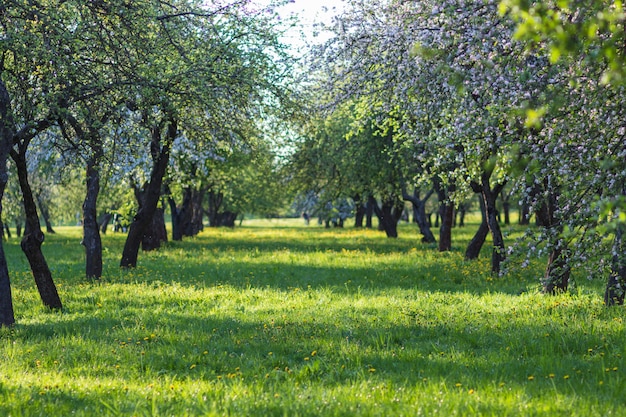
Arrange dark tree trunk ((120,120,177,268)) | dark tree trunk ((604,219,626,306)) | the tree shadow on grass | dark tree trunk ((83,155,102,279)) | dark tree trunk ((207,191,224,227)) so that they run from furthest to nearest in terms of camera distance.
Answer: dark tree trunk ((207,191,224,227))
dark tree trunk ((120,120,177,268))
dark tree trunk ((83,155,102,279))
dark tree trunk ((604,219,626,306))
the tree shadow on grass

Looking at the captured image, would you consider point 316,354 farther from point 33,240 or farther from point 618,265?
point 33,240

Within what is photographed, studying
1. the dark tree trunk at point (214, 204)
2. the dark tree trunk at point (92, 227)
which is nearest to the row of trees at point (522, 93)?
the dark tree trunk at point (92, 227)

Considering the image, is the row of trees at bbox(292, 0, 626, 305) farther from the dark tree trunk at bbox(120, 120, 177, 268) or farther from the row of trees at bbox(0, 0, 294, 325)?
the dark tree trunk at bbox(120, 120, 177, 268)

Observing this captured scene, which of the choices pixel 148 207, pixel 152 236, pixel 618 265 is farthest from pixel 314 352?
pixel 152 236

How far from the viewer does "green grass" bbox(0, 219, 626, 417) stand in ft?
22.9

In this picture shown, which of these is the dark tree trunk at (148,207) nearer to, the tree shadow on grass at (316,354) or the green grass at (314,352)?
the green grass at (314,352)

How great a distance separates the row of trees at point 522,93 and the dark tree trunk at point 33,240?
7131 millimetres

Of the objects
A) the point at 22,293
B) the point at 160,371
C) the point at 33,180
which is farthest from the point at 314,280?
the point at 33,180

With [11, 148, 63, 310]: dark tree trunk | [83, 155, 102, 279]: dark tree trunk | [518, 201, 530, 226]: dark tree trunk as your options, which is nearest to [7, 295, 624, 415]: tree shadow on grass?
[11, 148, 63, 310]: dark tree trunk

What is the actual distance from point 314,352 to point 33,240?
6.84m

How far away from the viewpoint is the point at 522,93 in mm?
9586

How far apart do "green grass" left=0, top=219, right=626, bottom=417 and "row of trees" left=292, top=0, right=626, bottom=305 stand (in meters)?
1.22

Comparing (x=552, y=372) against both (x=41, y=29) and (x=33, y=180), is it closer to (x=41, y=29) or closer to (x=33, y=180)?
(x=41, y=29)

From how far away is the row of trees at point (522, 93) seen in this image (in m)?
5.94
